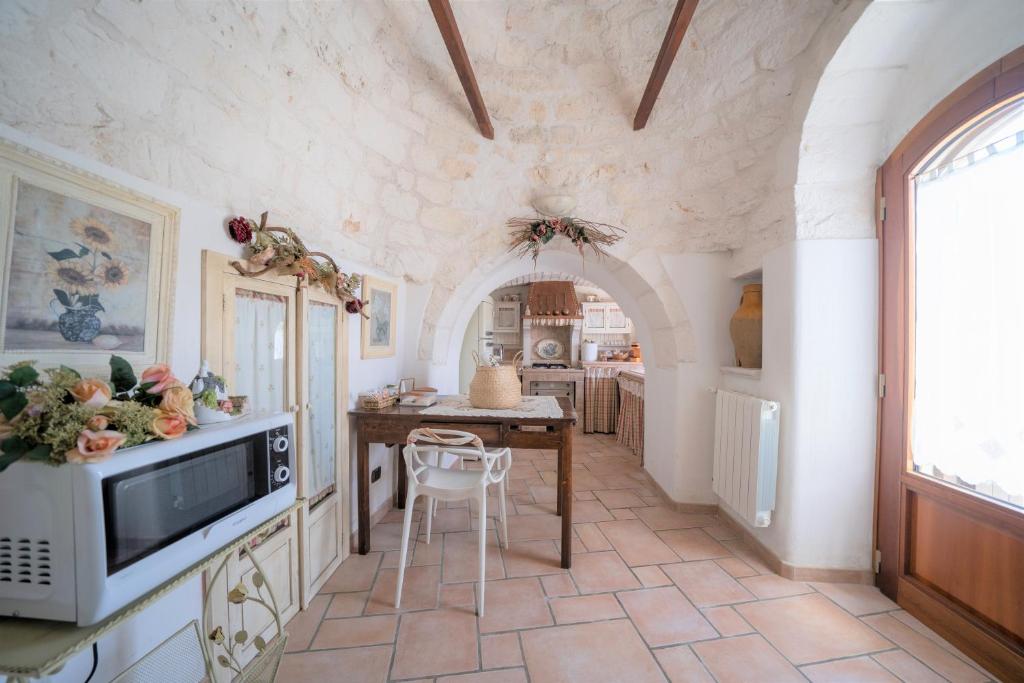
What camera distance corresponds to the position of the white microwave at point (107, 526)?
0.67 metres

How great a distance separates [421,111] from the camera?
234 cm

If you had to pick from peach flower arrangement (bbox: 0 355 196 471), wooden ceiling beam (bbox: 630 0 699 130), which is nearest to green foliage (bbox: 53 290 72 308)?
peach flower arrangement (bbox: 0 355 196 471)

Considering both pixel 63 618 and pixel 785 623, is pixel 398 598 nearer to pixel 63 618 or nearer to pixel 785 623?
pixel 63 618

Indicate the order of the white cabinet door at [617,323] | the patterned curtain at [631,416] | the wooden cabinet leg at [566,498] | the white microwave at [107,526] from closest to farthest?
the white microwave at [107,526], the wooden cabinet leg at [566,498], the patterned curtain at [631,416], the white cabinet door at [617,323]

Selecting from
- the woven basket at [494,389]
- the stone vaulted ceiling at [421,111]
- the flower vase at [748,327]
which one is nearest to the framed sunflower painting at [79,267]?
the stone vaulted ceiling at [421,111]

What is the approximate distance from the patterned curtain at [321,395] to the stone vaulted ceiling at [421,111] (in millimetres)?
455

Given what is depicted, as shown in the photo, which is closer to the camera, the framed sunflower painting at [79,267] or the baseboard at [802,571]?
the framed sunflower painting at [79,267]

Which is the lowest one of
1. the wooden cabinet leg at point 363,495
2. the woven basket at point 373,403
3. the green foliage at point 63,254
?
the wooden cabinet leg at point 363,495

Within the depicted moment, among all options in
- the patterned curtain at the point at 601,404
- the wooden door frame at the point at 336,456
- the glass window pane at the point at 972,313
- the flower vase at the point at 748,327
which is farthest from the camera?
the patterned curtain at the point at 601,404

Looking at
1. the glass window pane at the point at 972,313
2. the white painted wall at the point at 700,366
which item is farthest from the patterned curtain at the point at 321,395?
the glass window pane at the point at 972,313

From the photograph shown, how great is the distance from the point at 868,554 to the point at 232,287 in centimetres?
339

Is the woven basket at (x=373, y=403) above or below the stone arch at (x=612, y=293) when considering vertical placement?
below

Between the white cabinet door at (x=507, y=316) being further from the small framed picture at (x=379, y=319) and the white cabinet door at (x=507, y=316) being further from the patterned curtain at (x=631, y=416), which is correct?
the small framed picture at (x=379, y=319)

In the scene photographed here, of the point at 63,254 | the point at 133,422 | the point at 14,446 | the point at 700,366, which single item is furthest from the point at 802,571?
the point at 63,254
